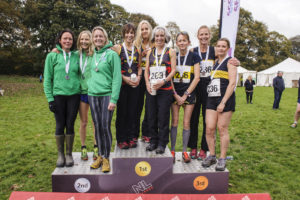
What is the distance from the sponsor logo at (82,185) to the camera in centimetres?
309

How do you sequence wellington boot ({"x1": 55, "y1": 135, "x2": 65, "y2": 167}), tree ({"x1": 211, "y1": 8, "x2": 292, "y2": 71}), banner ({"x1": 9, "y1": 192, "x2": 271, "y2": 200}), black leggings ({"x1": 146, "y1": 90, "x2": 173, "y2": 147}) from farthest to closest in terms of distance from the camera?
tree ({"x1": 211, "y1": 8, "x2": 292, "y2": 71}), wellington boot ({"x1": 55, "y1": 135, "x2": 65, "y2": 167}), black leggings ({"x1": 146, "y1": 90, "x2": 173, "y2": 147}), banner ({"x1": 9, "y1": 192, "x2": 271, "y2": 200})

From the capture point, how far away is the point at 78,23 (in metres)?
26.8

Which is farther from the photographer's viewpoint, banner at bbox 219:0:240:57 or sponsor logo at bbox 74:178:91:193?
banner at bbox 219:0:240:57

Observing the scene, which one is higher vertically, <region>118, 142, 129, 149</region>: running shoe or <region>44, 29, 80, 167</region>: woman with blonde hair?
<region>44, 29, 80, 167</region>: woman with blonde hair

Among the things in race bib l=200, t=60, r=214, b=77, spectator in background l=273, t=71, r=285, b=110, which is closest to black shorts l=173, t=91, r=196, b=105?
race bib l=200, t=60, r=214, b=77

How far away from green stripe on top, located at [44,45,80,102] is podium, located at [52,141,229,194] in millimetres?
1147

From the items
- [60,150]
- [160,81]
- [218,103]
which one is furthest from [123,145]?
[218,103]

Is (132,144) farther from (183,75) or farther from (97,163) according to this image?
(183,75)

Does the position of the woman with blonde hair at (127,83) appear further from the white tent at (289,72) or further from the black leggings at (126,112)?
the white tent at (289,72)

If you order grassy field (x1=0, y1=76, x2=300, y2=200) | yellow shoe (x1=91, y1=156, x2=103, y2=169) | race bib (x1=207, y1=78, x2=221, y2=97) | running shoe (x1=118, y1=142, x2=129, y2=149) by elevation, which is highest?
race bib (x1=207, y1=78, x2=221, y2=97)

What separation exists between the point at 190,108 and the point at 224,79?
2.20ft

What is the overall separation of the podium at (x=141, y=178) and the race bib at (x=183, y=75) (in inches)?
44.5

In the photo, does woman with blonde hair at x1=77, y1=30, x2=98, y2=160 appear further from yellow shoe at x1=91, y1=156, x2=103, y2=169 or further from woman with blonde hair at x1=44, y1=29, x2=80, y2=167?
yellow shoe at x1=91, y1=156, x2=103, y2=169

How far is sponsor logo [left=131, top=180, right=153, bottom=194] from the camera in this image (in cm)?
313
